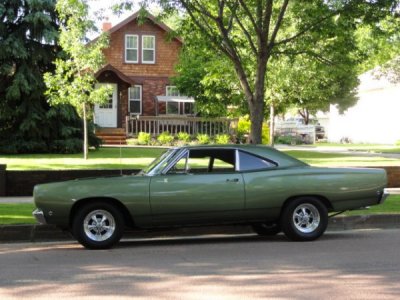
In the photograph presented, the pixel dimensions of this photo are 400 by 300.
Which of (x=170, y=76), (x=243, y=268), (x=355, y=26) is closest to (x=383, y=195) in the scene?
(x=243, y=268)

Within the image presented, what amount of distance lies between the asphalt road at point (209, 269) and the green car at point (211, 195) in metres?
0.36

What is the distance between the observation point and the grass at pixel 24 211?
10703 mm

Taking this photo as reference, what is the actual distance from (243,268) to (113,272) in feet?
5.01

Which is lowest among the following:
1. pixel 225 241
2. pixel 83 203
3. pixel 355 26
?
pixel 225 241

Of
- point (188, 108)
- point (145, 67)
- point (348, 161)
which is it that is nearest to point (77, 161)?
point (348, 161)

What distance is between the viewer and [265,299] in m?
6.07

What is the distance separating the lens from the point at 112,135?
31.4 metres

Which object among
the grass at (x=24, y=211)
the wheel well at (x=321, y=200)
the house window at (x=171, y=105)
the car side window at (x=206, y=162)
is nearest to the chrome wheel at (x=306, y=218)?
the wheel well at (x=321, y=200)

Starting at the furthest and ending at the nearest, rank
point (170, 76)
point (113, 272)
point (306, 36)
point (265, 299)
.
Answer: point (170, 76), point (306, 36), point (113, 272), point (265, 299)

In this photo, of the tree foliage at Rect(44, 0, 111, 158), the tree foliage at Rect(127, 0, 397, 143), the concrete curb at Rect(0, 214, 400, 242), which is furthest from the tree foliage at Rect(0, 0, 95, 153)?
the concrete curb at Rect(0, 214, 400, 242)

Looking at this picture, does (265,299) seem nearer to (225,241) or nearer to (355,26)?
(225,241)

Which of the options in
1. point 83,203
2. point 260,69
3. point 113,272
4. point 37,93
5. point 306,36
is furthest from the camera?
point 37,93

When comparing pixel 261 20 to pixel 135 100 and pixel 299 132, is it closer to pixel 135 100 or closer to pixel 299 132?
pixel 135 100

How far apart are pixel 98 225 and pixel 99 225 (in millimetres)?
14
